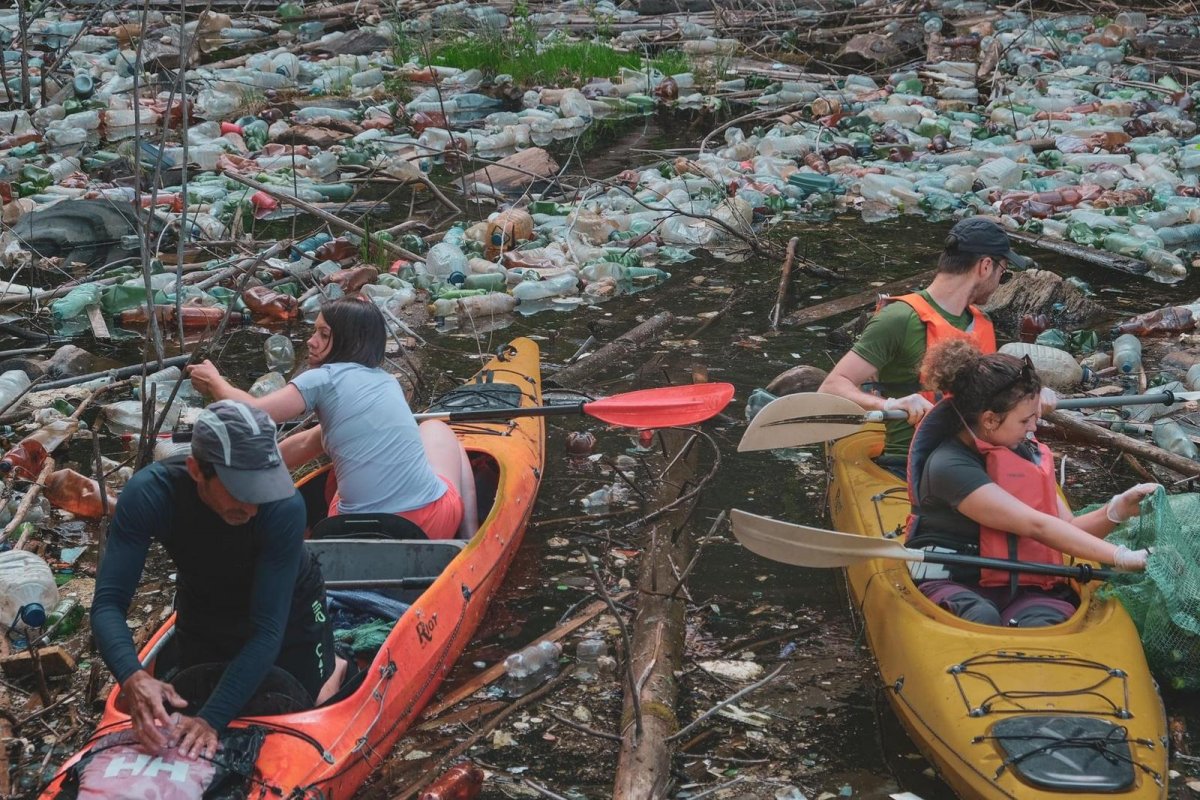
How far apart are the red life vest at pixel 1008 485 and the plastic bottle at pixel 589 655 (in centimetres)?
127

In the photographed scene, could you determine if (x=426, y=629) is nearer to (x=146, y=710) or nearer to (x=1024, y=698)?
(x=146, y=710)

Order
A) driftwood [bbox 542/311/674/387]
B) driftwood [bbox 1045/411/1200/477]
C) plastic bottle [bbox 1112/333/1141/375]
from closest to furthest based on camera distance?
driftwood [bbox 1045/411/1200/477] < plastic bottle [bbox 1112/333/1141/375] < driftwood [bbox 542/311/674/387]

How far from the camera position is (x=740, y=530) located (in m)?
4.50

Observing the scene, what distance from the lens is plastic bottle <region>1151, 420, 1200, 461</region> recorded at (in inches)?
231

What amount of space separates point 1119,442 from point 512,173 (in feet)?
21.3

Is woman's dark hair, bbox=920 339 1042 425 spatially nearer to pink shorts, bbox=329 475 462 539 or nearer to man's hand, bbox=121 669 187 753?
pink shorts, bbox=329 475 462 539

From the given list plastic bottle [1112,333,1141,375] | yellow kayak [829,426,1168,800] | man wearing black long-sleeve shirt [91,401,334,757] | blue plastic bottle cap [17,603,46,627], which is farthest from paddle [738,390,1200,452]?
blue plastic bottle cap [17,603,46,627]

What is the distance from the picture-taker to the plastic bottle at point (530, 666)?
445cm

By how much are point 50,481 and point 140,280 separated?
3.05 m

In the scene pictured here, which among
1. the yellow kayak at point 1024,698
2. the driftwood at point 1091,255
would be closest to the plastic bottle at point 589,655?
the yellow kayak at point 1024,698

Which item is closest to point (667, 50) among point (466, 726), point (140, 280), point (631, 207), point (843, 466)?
point (631, 207)

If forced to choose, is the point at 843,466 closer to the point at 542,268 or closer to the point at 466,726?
the point at 466,726

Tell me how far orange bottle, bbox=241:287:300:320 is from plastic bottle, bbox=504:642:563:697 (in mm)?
4223

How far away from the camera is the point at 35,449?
19.1ft
